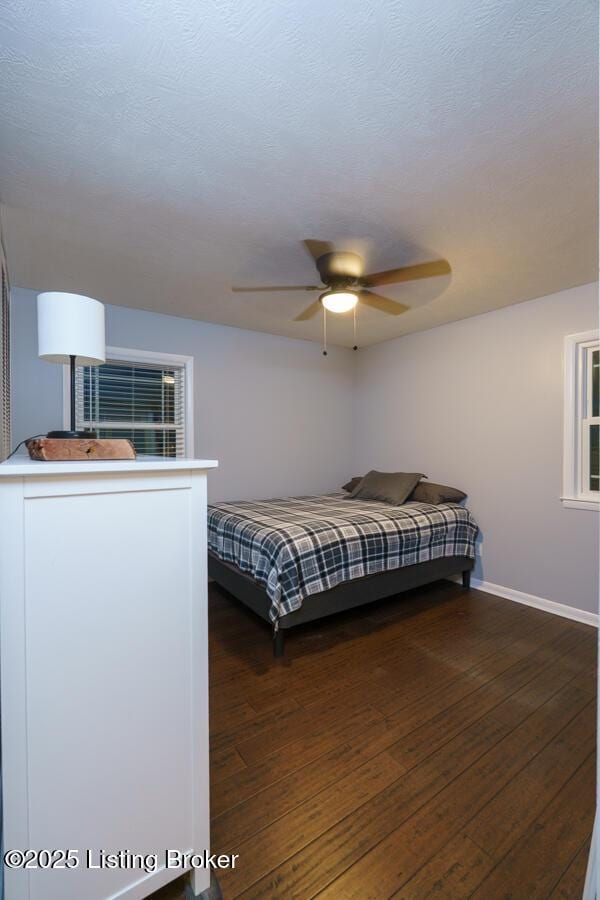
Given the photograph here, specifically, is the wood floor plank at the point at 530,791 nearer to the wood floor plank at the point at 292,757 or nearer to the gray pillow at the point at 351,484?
the wood floor plank at the point at 292,757

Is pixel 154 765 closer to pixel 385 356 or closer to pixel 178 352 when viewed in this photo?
pixel 178 352

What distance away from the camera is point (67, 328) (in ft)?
4.08

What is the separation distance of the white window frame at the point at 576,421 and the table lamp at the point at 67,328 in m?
3.30

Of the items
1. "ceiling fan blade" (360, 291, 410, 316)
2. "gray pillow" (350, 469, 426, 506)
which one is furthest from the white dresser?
"gray pillow" (350, 469, 426, 506)

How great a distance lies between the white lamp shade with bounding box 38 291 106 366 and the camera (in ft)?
4.06

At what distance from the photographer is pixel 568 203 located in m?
1.94

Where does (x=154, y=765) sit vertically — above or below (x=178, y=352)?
below

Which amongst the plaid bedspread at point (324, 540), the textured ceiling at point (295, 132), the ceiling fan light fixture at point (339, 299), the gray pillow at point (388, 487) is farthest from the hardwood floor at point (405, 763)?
the textured ceiling at point (295, 132)

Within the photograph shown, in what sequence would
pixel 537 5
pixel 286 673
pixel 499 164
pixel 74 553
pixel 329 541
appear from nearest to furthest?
pixel 74 553, pixel 537 5, pixel 499 164, pixel 286 673, pixel 329 541

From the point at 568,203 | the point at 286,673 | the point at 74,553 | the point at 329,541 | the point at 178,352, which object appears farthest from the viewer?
Result: the point at 178,352

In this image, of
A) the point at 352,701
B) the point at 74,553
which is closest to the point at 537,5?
the point at 74,553

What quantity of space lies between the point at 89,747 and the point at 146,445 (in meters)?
3.06

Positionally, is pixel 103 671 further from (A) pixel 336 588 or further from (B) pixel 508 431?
(B) pixel 508 431

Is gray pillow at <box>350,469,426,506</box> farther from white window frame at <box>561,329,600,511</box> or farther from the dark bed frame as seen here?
white window frame at <box>561,329,600,511</box>
